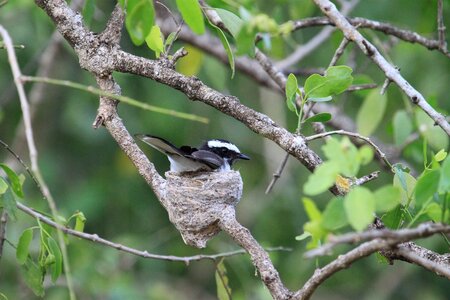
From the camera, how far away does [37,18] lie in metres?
6.08

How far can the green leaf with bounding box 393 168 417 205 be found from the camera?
2.72m

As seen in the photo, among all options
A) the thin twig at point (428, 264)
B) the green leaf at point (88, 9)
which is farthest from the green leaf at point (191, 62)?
the thin twig at point (428, 264)

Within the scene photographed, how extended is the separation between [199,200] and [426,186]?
1668mm

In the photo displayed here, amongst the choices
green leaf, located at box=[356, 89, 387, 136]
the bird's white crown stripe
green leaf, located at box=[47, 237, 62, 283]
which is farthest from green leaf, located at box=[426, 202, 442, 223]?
the bird's white crown stripe

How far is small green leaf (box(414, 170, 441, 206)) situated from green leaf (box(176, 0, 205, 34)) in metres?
0.81

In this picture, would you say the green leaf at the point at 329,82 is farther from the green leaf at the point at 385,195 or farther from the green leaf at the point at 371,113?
the green leaf at the point at 371,113

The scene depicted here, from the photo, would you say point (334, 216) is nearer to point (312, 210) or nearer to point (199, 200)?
point (312, 210)

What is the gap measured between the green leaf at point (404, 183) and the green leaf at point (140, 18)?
36.7 inches

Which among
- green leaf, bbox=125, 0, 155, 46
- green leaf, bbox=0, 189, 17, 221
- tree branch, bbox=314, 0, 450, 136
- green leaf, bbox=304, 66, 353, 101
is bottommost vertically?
green leaf, bbox=0, 189, 17, 221

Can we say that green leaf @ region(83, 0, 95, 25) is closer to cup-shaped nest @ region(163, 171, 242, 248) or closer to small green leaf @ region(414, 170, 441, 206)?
cup-shaped nest @ region(163, 171, 242, 248)

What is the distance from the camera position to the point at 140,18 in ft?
7.99

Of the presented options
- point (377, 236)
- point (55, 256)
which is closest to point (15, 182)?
point (55, 256)

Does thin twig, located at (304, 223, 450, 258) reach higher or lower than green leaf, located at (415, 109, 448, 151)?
lower

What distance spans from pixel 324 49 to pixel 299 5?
2.42 m
